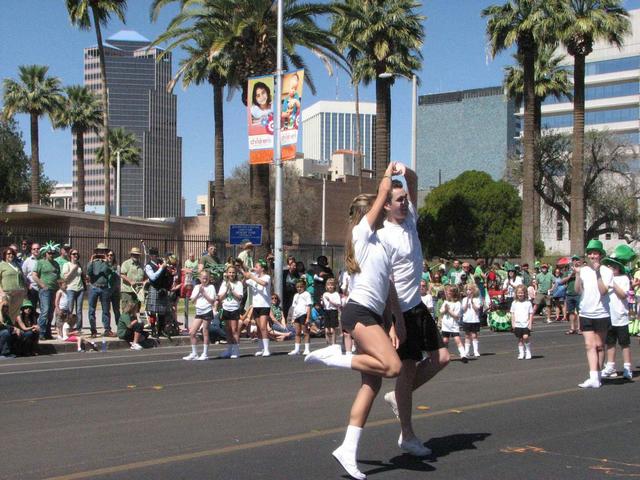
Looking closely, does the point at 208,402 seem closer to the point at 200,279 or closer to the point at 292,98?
the point at 200,279

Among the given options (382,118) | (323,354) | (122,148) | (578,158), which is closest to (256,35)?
(382,118)

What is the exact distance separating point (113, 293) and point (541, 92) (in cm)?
3060

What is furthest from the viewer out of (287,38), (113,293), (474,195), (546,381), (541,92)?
(474,195)

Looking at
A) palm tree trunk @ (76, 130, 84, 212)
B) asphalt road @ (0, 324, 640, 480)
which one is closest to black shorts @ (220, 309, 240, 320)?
asphalt road @ (0, 324, 640, 480)

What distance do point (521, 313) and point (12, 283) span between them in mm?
9397

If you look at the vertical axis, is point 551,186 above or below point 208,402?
above

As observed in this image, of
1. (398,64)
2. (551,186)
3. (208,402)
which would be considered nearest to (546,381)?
(208,402)

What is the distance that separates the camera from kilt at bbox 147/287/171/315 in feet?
56.7

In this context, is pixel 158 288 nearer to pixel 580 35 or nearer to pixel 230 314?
pixel 230 314

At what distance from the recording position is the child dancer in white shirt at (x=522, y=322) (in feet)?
47.5

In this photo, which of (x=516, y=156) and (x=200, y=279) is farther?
(x=516, y=156)

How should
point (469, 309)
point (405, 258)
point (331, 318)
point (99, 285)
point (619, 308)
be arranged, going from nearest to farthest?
point (405, 258), point (619, 308), point (469, 309), point (331, 318), point (99, 285)

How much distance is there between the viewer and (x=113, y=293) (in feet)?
59.8

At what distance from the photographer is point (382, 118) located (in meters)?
32.8
